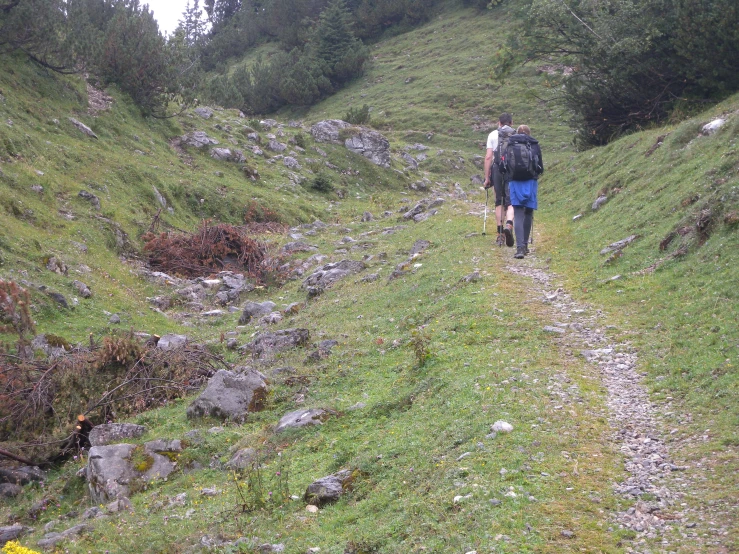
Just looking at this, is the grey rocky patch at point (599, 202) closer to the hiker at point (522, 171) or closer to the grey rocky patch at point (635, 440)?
the hiker at point (522, 171)

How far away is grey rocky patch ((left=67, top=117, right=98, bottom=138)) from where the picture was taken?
24328mm

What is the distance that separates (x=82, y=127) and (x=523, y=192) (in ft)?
58.9

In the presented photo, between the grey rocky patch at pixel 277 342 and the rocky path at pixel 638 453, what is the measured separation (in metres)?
4.73

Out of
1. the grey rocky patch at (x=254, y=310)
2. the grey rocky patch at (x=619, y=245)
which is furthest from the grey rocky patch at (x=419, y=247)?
the grey rocky patch at (x=619, y=245)

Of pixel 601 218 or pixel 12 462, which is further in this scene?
pixel 601 218

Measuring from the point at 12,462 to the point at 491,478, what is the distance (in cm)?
778

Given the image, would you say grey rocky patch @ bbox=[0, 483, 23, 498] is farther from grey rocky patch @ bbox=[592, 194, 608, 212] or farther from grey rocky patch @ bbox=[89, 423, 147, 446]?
grey rocky patch @ bbox=[592, 194, 608, 212]

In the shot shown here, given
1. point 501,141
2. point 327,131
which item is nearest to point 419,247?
point 501,141

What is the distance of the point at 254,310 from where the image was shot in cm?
1625

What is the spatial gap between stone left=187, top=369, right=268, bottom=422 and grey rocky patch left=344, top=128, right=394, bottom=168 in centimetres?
2835

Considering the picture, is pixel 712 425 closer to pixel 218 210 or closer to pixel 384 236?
pixel 384 236

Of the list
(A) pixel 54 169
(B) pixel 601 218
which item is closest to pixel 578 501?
(B) pixel 601 218

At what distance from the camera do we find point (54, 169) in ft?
67.3

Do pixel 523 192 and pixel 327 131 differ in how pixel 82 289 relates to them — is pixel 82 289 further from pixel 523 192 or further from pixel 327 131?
pixel 327 131
